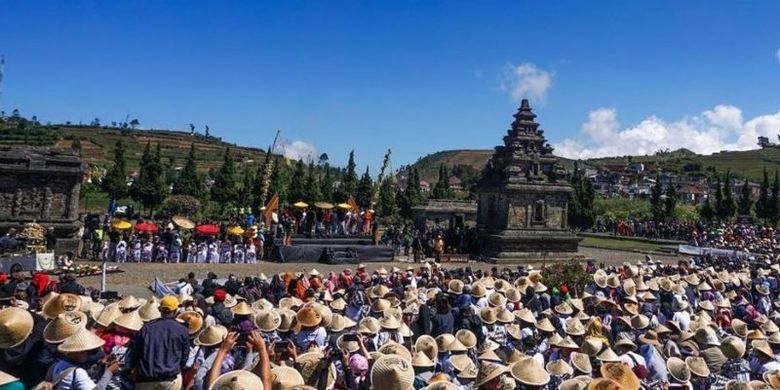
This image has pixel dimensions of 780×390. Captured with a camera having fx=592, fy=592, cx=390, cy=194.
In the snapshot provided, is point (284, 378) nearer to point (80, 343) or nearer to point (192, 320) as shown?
point (80, 343)

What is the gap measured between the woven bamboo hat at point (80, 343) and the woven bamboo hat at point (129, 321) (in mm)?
2170

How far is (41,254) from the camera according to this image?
23906 millimetres

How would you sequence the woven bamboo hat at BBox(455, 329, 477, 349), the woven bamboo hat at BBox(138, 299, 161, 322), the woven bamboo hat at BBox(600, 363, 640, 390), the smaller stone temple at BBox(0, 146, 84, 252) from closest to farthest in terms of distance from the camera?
1. the woven bamboo hat at BBox(600, 363, 640, 390)
2. the woven bamboo hat at BBox(138, 299, 161, 322)
3. the woven bamboo hat at BBox(455, 329, 477, 349)
4. the smaller stone temple at BBox(0, 146, 84, 252)

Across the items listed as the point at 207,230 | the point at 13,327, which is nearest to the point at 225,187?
the point at 207,230

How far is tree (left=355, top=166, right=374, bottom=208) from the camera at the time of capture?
69.8 m

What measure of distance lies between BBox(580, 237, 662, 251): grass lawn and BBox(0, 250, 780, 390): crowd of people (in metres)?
31.2

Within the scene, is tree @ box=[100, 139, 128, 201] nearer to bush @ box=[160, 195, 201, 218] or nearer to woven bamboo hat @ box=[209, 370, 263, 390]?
bush @ box=[160, 195, 201, 218]

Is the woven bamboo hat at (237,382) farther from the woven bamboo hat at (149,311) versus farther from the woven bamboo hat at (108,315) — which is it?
the woven bamboo hat at (149,311)

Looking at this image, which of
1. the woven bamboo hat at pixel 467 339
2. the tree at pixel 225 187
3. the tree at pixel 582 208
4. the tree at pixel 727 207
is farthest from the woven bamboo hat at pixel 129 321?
the tree at pixel 727 207

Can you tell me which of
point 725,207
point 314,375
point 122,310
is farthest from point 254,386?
point 725,207

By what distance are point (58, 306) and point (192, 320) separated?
2.23 meters

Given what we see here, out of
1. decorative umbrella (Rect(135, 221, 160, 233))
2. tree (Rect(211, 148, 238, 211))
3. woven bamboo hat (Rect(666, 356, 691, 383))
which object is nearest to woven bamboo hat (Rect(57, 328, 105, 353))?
woven bamboo hat (Rect(666, 356, 691, 383))

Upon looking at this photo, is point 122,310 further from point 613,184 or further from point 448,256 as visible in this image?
point 613,184

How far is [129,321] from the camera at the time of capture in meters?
9.50
